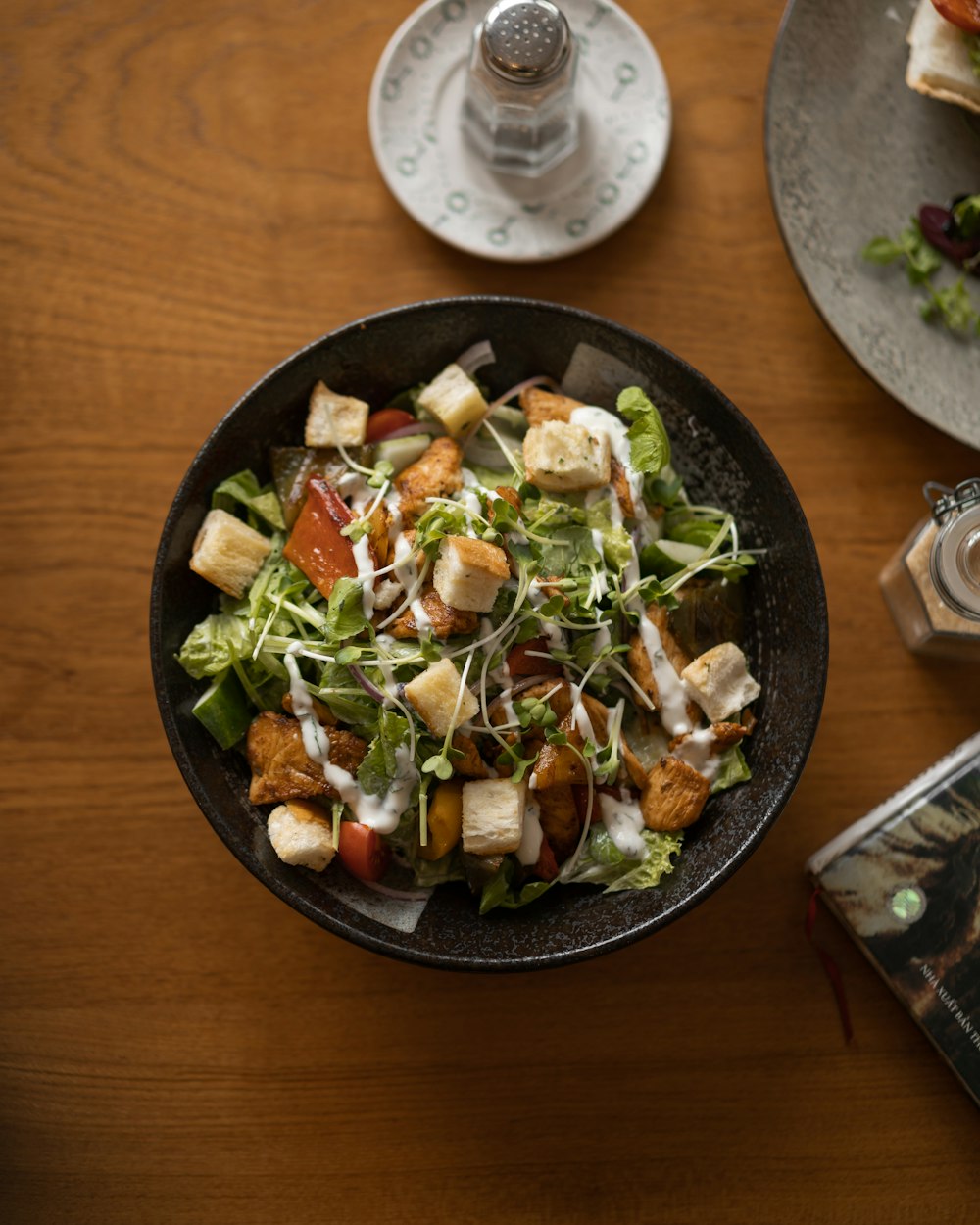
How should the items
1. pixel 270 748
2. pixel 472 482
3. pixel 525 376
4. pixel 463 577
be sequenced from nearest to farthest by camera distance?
pixel 463 577 → pixel 270 748 → pixel 472 482 → pixel 525 376

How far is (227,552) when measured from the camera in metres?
1.77

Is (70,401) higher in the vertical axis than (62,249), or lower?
lower

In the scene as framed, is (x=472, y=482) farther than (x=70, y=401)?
No

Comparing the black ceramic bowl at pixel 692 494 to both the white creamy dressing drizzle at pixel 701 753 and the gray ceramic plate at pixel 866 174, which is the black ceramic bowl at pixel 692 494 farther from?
the gray ceramic plate at pixel 866 174

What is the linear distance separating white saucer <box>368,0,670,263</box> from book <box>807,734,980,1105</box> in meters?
1.35

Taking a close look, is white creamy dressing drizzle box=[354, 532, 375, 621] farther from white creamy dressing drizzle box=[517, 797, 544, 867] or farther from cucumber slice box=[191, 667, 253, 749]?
white creamy dressing drizzle box=[517, 797, 544, 867]

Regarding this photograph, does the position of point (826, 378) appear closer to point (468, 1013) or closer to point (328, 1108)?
point (468, 1013)

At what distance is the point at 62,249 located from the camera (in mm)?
2158

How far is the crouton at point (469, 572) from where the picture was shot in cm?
157

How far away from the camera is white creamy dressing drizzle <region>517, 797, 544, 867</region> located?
5.71 feet

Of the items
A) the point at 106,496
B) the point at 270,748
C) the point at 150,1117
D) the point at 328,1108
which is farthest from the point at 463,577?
the point at 150,1117

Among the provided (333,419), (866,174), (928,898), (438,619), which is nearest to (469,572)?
(438,619)

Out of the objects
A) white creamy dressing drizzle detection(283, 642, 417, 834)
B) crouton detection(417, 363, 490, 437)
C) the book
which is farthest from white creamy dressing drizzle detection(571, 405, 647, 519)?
the book

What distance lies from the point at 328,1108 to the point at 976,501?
1.78m
